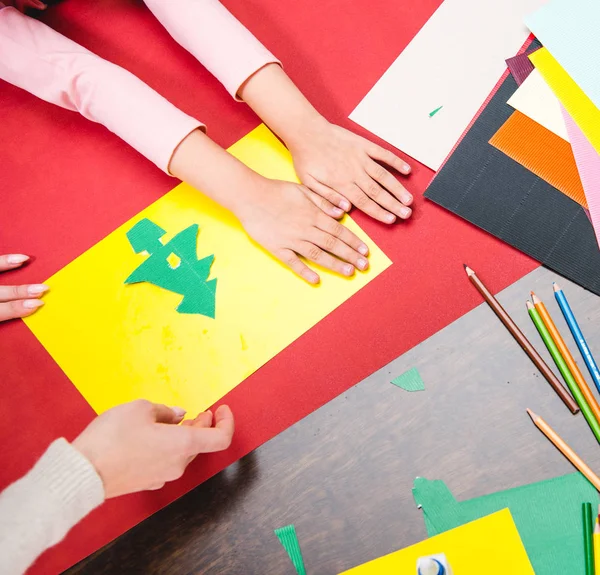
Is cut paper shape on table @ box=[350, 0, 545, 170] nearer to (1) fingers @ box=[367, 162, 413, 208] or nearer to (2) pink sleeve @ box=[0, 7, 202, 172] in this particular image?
(1) fingers @ box=[367, 162, 413, 208]

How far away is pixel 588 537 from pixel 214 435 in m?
0.36

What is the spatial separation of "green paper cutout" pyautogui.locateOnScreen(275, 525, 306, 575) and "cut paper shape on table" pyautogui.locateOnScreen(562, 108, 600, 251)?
1.44 ft

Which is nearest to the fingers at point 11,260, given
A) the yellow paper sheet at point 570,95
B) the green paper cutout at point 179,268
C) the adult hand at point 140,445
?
the green paper cutout at point 179,268

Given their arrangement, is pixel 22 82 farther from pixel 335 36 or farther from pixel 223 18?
pixel 335 36

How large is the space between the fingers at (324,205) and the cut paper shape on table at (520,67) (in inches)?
10.0

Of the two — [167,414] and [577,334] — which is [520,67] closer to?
[577,334]

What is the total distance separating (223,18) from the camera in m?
0.68

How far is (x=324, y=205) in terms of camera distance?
0.65 metres

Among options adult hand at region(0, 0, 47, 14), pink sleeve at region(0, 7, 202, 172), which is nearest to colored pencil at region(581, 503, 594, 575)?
pink sleeve at region(0, 7, 202, 172)

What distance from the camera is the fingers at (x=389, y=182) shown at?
2.08 feet

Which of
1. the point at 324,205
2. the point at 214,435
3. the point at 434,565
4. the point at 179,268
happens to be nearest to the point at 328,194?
the point at 324,205

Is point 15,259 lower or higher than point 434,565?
higher

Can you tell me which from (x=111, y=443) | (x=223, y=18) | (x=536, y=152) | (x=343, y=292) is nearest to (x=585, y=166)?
(x=536, y=152)

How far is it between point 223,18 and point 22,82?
27cm
